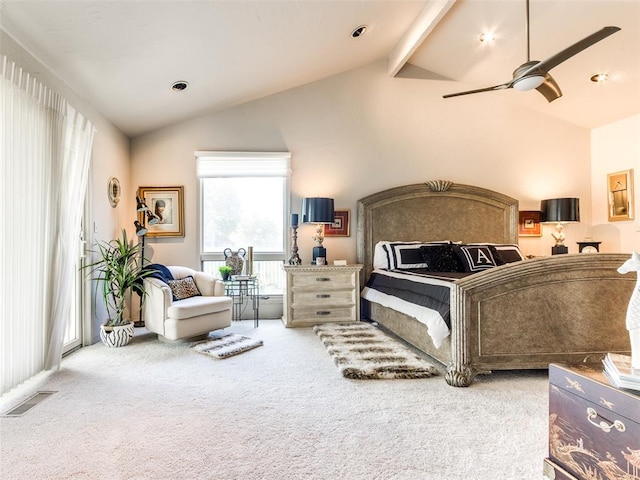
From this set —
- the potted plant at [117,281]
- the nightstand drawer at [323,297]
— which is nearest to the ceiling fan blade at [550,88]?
the nightstand drawer at [323,297]

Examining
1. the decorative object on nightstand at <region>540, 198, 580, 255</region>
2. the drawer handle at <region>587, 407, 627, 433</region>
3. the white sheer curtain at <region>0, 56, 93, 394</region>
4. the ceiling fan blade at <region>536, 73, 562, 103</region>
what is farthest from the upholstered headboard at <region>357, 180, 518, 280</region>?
the drawer handle at <region>587, 407, 627, 433</region>

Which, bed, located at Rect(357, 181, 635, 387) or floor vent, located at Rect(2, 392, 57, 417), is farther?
bed, located at Rect(357, 181, 635, 387)

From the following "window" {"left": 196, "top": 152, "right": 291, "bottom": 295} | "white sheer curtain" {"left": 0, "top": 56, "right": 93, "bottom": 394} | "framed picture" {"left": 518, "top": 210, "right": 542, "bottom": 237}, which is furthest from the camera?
"framed picture" {"left": 518, "top": 210, "right": 542, "bottom": 237}

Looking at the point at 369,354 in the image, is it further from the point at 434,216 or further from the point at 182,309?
the point at 434,216

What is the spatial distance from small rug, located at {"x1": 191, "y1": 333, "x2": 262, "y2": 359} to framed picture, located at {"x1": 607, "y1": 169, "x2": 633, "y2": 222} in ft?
16.7

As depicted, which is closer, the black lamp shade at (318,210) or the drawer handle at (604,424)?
the drawer handle at (604,424)

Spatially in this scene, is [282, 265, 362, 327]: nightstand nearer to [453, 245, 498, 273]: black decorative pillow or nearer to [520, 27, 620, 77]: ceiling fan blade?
[453, 245, 498, 273]: black decorative pillow

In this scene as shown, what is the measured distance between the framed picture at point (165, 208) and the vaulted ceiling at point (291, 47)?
805mm

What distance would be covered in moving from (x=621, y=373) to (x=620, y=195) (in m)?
4.98

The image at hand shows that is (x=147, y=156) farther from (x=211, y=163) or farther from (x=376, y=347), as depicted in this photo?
(x=376, y=347)

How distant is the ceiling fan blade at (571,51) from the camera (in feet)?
8.14

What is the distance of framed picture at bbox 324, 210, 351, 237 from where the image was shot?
16.7 ft

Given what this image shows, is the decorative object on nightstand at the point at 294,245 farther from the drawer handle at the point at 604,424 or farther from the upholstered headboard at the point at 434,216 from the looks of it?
the drawer handle at the point at 604,424

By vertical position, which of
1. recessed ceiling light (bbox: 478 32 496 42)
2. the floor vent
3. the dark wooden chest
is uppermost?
recessed ceiling light (bbox: 478 32 496 42)
